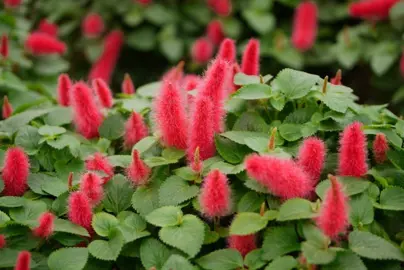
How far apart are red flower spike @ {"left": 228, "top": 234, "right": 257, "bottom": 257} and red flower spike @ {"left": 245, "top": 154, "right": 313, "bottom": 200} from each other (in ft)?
0.41

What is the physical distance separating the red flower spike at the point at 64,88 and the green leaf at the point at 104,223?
0.62m

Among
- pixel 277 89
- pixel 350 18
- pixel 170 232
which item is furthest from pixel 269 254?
pixel 350 18

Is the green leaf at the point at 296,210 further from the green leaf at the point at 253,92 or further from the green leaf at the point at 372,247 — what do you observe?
the green leaf at the point at 253,92

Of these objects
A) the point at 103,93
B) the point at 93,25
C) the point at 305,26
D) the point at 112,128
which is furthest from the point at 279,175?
the point at 93,25

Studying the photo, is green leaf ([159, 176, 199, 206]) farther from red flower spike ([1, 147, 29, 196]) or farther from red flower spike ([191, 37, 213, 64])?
red flower spike ([191, 37, 213, 64])

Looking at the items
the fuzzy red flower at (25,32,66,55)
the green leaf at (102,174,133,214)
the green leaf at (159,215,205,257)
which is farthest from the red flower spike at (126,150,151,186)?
the fuzzy red flower at (25,32,66,55)

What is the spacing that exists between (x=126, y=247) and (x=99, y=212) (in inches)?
4.6

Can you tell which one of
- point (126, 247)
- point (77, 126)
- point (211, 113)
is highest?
point (211, 113)

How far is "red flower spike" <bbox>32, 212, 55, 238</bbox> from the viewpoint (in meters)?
1.41

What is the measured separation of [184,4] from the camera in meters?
3.66

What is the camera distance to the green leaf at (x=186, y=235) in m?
1.35

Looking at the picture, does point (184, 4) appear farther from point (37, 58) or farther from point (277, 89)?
point (277, 89)

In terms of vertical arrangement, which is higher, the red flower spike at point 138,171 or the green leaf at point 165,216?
the red flower spike at point 138,171

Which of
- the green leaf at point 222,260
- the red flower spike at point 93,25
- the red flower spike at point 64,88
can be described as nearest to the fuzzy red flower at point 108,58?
the red flower spike at point 93,25
